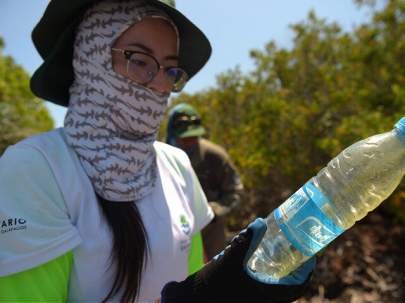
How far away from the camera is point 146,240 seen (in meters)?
1.44

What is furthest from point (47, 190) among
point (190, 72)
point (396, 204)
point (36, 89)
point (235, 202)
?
point (396, 204)

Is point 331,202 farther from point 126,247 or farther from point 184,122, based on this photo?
point 184,122

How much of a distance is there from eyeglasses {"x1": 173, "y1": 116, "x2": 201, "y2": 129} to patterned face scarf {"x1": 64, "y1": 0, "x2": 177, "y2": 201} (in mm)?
2730

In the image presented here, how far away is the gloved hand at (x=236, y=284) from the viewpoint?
1.16 meters

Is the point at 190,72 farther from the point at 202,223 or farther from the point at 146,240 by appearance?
the point at 146,240

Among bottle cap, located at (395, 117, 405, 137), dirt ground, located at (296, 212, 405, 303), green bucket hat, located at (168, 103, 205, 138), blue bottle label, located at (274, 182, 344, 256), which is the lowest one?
dirt ground, located at (296, 212, 405, 303)

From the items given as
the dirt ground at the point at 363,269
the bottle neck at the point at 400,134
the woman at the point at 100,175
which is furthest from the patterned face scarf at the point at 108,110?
the dirt ground at the point at 363,269

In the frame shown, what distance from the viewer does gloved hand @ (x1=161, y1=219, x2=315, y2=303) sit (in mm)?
1162

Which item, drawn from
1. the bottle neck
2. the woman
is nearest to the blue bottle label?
the bottle neck

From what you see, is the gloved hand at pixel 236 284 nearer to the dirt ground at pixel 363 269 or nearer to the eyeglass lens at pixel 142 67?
the eyeglass lens at pixel 142 67

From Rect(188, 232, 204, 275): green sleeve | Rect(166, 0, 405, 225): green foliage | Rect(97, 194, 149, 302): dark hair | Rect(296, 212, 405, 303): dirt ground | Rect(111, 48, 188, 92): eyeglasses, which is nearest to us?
Rect(97, 194, 149, 302): dark hair

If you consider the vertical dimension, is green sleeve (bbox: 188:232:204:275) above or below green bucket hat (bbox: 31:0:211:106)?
below

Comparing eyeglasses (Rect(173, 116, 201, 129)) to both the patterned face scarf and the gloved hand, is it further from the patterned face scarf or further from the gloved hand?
the gloved hand

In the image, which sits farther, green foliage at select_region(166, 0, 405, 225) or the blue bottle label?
green foliage at select_region(166, 0, 405, 225)
